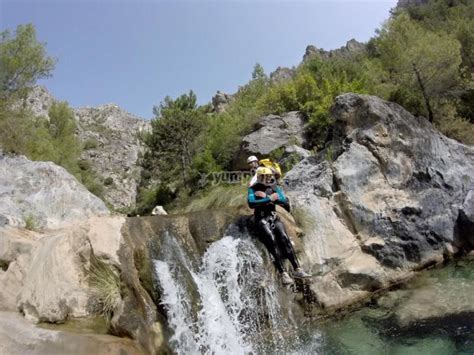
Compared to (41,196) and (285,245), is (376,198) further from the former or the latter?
(41,196)

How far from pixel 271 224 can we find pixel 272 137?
1319cm

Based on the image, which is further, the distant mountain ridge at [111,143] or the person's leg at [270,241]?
the distant mountain ridge at [111,143]

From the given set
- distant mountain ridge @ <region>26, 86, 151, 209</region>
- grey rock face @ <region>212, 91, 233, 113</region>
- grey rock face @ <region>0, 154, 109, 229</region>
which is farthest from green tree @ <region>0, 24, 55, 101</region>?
grey rock face @ <region>212, 91, 233, 113</region>

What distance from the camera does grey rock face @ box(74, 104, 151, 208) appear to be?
5291 centimetres

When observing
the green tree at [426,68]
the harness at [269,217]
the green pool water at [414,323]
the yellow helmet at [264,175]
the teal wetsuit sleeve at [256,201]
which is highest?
the green tree at [426,68]

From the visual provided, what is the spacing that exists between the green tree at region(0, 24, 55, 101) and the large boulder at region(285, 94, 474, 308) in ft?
47.8

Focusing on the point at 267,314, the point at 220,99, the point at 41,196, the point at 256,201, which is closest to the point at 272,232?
the point at 256,201

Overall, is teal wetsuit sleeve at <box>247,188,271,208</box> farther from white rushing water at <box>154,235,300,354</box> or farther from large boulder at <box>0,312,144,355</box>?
large boulder at <box>0,312,144,355</box>

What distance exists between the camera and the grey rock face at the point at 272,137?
68.0 feet

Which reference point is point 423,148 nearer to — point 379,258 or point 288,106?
point 379,258

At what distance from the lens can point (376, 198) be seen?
1102cm

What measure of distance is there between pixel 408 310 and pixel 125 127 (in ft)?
214

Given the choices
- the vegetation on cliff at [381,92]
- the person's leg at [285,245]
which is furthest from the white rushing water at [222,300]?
the vegetation on cliff at [381,92]

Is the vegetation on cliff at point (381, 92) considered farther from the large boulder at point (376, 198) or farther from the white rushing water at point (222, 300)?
the white rushing water at point (222, 300)
